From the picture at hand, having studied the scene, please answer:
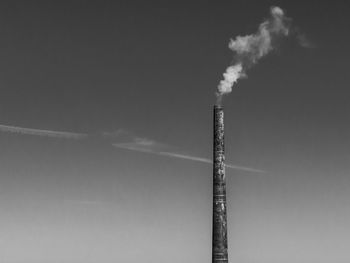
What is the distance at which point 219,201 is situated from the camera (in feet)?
124

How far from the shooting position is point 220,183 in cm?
3800

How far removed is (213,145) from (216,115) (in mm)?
1766

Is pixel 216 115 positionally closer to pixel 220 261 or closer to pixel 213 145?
pixel 213 145

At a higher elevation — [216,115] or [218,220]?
[216,115]

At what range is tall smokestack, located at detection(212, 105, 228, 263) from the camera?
123 feet

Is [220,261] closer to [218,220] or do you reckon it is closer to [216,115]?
[218,220]

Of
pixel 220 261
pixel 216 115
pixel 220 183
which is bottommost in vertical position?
pixel 220 261

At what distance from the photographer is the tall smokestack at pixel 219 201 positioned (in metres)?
37.6

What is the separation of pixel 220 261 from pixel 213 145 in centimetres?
668

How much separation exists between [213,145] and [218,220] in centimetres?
438

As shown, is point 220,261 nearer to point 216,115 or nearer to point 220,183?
point 220,183

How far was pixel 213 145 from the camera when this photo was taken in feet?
127

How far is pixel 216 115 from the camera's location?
38625 mm

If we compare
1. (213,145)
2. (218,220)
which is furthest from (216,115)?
(218,220)
